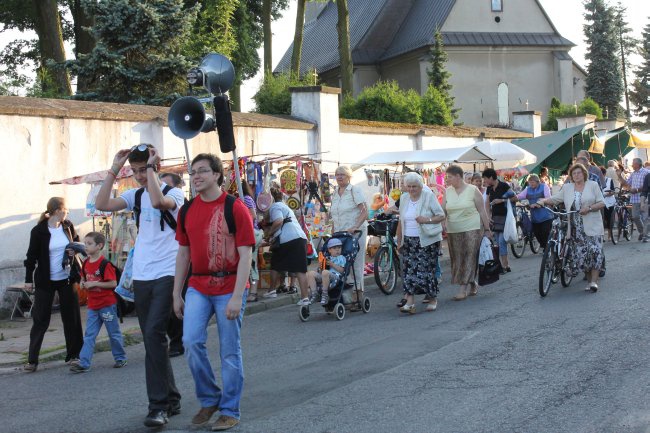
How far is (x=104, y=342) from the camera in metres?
11.2

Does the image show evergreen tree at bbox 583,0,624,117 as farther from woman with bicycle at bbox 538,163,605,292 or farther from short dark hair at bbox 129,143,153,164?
short dark hair at bbox 129,143,153,164

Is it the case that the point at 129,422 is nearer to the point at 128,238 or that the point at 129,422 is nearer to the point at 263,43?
the point at 128,238

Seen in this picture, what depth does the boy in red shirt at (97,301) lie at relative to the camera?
31.2 ft

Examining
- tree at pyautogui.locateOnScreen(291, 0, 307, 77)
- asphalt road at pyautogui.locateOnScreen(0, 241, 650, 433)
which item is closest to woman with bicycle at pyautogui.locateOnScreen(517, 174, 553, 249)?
asphalt road at pyautogui.locateOnScreen(0, 241, 650, 433)

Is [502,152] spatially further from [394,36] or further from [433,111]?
[394,36]

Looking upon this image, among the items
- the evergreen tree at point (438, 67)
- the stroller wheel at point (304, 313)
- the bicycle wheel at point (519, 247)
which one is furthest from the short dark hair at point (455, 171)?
the evergreen tree at point (438, 67)

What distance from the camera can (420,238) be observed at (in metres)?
12.1

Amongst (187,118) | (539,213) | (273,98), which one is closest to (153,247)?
(187,118)

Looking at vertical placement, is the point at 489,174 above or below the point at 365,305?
above

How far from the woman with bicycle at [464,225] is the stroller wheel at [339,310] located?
195 centimetres

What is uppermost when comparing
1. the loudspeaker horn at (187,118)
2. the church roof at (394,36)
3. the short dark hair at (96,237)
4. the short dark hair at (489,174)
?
the church roof at (394,36)

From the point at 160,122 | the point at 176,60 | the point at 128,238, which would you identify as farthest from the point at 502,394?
the point at 176,60

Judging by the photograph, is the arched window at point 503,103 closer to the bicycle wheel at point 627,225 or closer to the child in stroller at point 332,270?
the bicycle wheel at point 627,225

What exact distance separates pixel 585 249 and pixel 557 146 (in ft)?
43.7
